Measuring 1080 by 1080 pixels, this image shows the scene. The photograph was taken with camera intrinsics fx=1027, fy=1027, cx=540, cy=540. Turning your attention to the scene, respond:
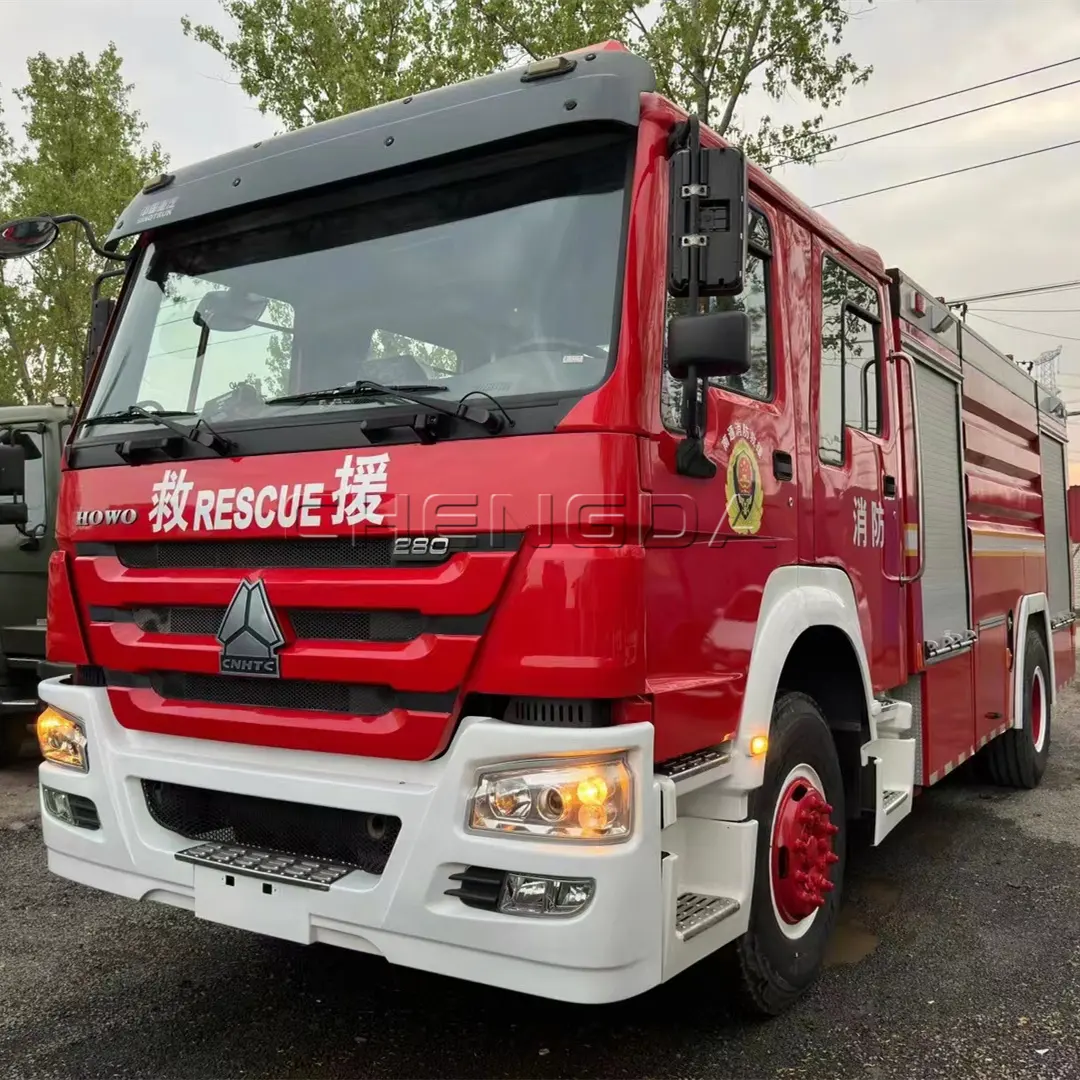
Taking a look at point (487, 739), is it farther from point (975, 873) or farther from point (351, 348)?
point (975, 873)

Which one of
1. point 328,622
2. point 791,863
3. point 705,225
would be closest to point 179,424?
point 328,622

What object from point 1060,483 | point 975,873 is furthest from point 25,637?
point 1060,483

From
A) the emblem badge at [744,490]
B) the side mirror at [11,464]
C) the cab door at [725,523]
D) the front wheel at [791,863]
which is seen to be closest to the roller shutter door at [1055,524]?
the front wheel at [791,863]

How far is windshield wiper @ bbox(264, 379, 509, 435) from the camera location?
2.50m

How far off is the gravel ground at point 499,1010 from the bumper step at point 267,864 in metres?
0.62

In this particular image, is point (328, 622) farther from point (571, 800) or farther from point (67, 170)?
point (67, 170)

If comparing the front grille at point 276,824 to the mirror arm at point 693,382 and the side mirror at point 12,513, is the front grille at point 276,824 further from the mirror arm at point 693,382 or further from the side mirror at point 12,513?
the side mirror at point 12,513

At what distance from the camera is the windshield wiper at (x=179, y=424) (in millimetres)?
2896

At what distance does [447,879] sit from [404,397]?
3.90ft

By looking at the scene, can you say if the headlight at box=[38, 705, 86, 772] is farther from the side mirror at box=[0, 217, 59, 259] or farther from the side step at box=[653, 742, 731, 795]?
the side step at box=[653, 742, 731, 795]

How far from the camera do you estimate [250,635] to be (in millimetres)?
2816

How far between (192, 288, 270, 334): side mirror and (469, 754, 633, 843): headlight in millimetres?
1714

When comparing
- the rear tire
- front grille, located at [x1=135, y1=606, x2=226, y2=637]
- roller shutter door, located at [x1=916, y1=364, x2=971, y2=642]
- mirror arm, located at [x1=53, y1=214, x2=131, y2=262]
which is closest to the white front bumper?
front grille, located at [x1=135, y1=606, x2=226, y2=637]

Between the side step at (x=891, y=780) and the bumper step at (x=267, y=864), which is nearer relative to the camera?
the bumper step at (x=267, y=864)
